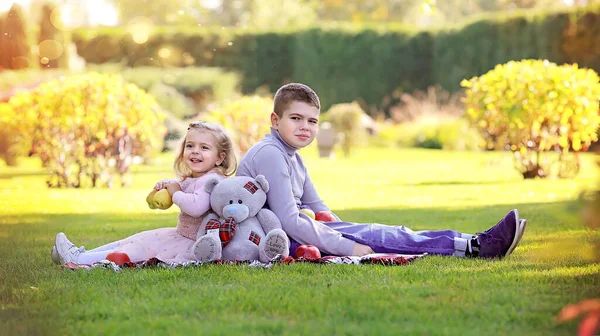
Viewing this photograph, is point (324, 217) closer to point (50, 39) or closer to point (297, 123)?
point (297, 123)

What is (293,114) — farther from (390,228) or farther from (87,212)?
(87,212)

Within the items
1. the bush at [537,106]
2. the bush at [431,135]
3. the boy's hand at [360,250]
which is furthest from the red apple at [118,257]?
the bush at [431,135]

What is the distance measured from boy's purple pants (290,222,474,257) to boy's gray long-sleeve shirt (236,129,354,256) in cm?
8

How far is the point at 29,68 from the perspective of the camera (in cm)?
1576

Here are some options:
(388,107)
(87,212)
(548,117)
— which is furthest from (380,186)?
(388,107)

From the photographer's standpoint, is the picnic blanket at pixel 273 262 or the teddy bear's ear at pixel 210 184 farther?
the teddy bear's ear at pixel 210 184

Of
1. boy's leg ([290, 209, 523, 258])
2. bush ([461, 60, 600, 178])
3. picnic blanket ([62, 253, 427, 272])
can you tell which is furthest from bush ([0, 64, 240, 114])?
picnic blanket ([62, 253, 427, 272])

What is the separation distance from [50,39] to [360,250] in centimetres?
1357

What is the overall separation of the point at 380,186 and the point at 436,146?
25.4ft

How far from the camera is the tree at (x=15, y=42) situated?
15328mm

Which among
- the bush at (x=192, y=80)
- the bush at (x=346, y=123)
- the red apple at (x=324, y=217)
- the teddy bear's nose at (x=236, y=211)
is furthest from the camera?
the bush at (x=192, y=80)

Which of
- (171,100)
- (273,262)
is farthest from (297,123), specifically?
(171,100)

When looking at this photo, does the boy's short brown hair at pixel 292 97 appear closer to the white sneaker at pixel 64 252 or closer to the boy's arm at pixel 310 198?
the boy's arm at pixel 310 198

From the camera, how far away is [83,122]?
898 cm
